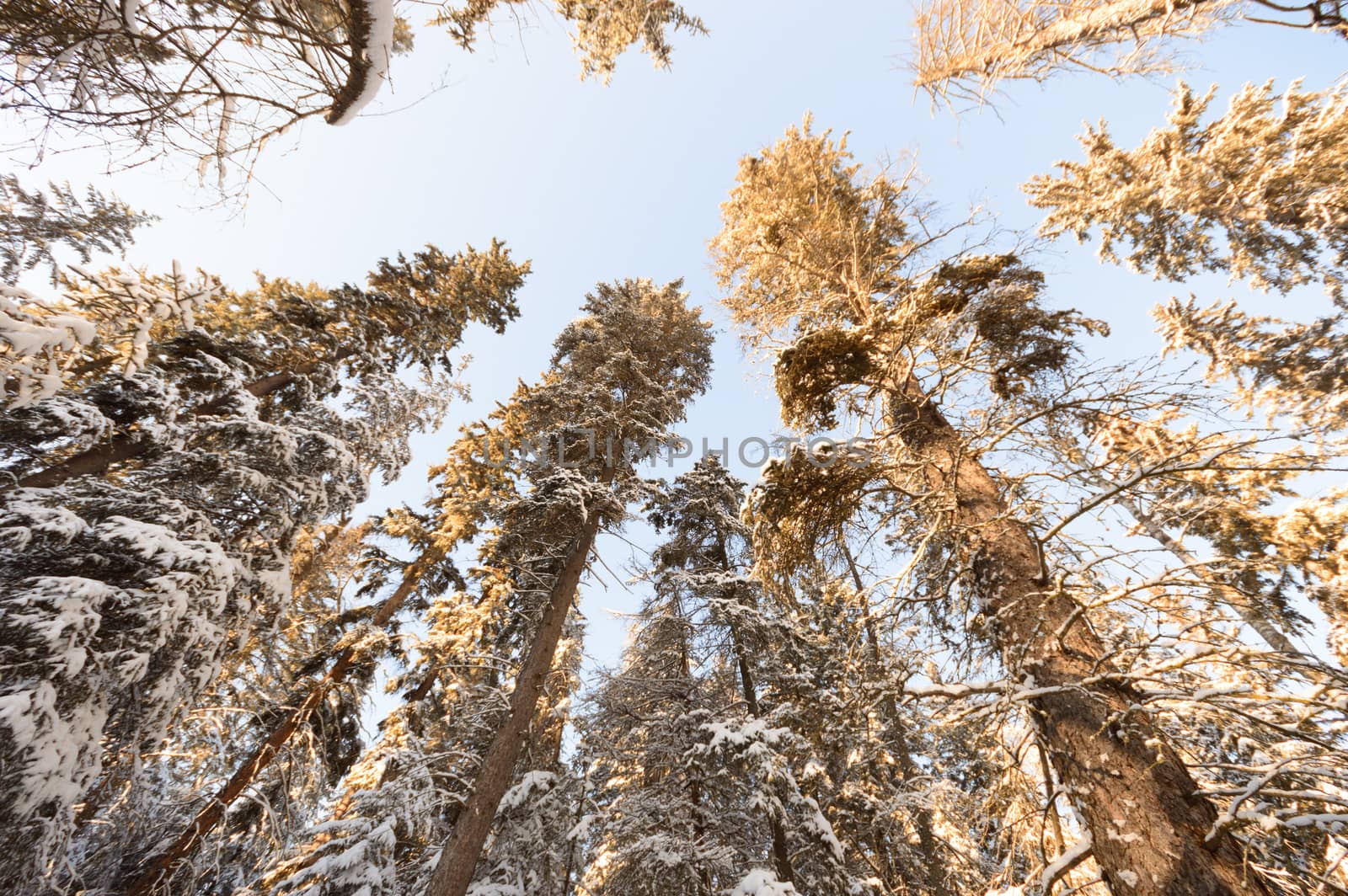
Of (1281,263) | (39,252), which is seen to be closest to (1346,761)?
(1281,263)

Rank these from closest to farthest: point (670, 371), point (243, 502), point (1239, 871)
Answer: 1. point (1239, 871)
2. point (243, 502)
3. point (670, 371)

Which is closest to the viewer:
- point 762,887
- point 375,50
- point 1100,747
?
point 1100,747

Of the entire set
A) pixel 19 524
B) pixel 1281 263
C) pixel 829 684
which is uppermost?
pixel 1281 263

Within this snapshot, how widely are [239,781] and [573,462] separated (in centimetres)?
665

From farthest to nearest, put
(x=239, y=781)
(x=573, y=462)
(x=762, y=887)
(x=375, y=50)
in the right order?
(x=573, y=462)
(x=239, y=781)
(x=762, y=887)
(x=375, y=50)

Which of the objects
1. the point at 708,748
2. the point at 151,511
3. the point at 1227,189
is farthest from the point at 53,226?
the point at 1227,189

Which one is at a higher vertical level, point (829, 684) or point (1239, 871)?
point (829, 684)

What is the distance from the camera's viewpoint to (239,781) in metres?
6.86

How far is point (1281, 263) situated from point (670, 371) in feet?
47.5

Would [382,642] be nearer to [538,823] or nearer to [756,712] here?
[538,823]

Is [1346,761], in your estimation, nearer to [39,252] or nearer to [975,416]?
[975,416]

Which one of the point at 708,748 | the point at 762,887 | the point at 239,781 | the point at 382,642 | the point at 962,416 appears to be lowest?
the point at 762,887

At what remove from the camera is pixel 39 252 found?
9.97 metres

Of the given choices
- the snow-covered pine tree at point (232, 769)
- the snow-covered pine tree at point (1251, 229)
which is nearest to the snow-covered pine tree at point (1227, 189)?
the snow-covered pine tree at point (1251, 229)
